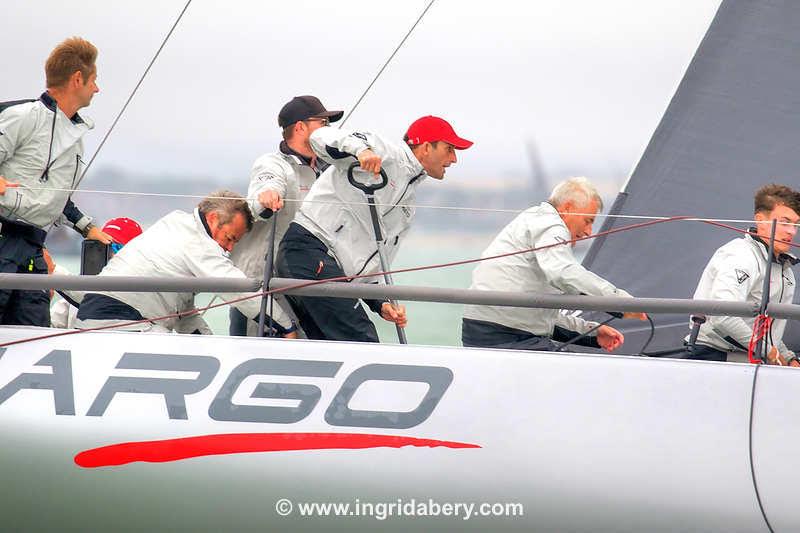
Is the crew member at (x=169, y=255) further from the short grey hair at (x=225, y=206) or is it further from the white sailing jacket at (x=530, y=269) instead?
the white sailing jacket at (x=530, y=269)

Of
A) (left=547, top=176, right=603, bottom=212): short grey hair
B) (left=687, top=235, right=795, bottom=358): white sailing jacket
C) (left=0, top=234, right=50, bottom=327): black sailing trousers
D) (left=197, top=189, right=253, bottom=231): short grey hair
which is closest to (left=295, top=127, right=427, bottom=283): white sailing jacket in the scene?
(left=197, top=189, right=253, bottom=231): short grey hair

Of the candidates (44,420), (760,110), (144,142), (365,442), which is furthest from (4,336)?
(760,110)

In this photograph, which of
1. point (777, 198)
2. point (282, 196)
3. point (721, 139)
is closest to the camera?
point (282, 196)

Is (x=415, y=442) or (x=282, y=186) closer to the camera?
(x=415, y=442)

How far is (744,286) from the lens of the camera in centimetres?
404

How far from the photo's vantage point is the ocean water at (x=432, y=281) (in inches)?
155

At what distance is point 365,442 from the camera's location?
374 cm

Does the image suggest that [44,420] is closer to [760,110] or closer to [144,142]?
[144,142]

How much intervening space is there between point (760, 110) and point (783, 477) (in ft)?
6.16

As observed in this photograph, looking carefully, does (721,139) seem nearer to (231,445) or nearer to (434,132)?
(434,132)

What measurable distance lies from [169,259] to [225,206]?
22 centimetres

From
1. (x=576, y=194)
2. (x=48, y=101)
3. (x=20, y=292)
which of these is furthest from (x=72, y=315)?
(x=576, y=194)

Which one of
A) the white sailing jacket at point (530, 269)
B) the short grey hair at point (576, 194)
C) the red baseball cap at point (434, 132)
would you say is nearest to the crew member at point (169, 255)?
the red baseball cap at point (434, 132)

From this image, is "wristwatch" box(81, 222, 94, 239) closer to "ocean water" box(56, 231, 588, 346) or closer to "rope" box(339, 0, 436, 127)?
"ocean water" box(56, 231, 588, 346)
